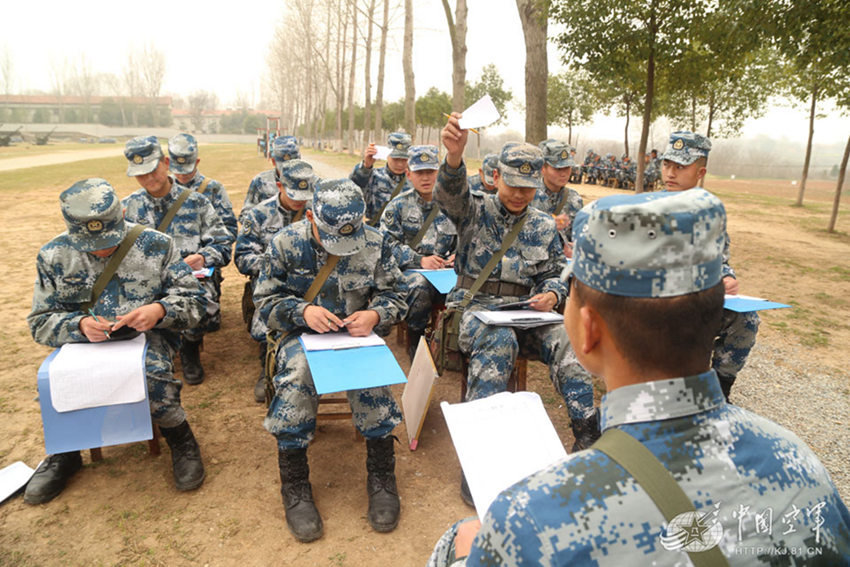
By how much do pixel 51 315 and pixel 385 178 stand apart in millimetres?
4057

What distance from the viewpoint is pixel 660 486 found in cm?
94

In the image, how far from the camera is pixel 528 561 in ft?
3.05

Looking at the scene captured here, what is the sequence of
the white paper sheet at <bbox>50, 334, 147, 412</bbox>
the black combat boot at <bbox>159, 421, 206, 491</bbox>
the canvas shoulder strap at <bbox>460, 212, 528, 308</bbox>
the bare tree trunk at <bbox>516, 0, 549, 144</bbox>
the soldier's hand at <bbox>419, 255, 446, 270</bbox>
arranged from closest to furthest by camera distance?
1. the white paper sheet at <bbox>50, 334, 147, 412</bbox>
2. the black combat boot at <bbox>159, 421, 206, 491</bbox>
3. the canvas shoulder strap at <bbox>460, 212, 528, 308</bbox>
4. the soldier's hand at <bbox>419, 255, 446, 270</bbox>
5. the bare tree trunk at <bbox>516, 0, 549, 144</bbox>

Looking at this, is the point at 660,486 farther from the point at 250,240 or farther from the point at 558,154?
the point at 558,154

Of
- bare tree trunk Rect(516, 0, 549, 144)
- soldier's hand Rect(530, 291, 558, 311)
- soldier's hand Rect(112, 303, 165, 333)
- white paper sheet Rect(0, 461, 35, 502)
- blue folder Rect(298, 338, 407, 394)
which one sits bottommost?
white paper sheet Rect(0, 461, 35, 502)

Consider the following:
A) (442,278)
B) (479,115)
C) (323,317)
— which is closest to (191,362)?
(323,317)

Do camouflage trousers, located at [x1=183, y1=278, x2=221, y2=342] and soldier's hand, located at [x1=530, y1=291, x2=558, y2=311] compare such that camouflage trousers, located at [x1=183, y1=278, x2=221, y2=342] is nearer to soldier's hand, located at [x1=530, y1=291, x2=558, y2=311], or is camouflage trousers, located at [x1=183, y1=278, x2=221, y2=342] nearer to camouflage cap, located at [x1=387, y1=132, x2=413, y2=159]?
soldier's hand, located at [x1=530, y1=291, x2=558, y2=311]

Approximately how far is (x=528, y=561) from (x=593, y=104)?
28.5 meters

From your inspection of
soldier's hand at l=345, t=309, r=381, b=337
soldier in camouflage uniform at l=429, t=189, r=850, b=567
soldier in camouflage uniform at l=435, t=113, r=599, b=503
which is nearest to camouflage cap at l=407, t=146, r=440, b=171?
soldier in camouflage uniform at l=435, t=113, r=599, b=503

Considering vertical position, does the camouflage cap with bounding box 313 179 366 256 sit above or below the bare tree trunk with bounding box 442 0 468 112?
below

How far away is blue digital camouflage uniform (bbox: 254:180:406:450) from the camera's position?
2867 mm

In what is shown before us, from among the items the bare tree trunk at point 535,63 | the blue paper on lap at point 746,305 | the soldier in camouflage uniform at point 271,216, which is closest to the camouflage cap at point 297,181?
the soldier in camouflage uniform at point 271,216

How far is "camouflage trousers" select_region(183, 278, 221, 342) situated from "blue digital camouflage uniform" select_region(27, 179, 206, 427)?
1.73ft

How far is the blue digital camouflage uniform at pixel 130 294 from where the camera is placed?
2975 mm
